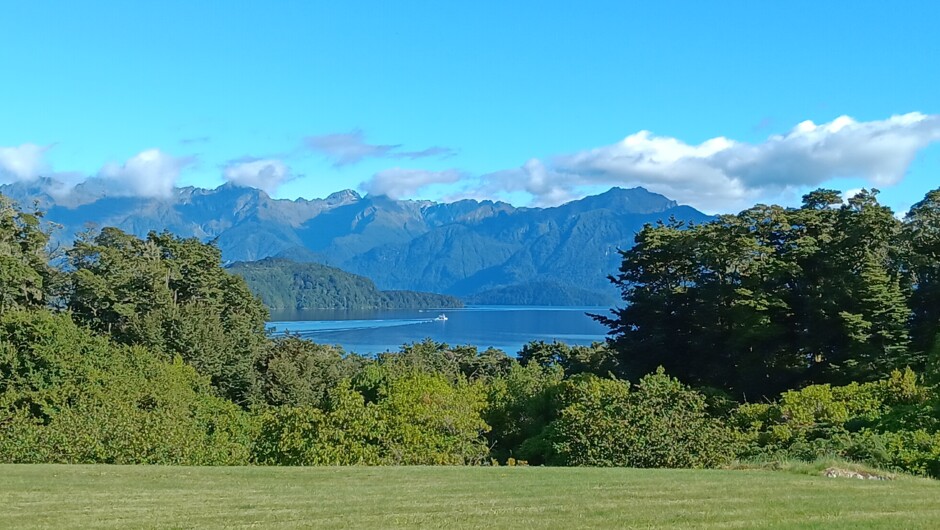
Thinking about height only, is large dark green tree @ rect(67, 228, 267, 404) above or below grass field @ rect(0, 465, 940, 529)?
above

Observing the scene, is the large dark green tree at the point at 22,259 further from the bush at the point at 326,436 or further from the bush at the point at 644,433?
the bush at the point at 644,433

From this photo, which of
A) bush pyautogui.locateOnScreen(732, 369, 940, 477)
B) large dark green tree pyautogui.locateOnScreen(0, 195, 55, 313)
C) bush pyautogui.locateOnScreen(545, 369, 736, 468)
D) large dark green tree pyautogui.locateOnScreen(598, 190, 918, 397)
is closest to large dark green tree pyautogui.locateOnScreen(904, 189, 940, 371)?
large dark green tree pyautogui.locateOnScreen(598, 190, 918, 397)

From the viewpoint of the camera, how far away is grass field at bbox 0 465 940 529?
9766 millimetres

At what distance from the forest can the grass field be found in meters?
5.08

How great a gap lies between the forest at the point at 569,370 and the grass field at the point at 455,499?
5.08 meters

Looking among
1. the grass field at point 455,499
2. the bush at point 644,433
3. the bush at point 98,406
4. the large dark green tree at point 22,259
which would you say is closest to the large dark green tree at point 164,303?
the large dark green tree at point 22,259

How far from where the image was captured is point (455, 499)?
461 inches

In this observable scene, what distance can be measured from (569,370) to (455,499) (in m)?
44.2

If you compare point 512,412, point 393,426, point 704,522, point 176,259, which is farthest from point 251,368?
point 704,522

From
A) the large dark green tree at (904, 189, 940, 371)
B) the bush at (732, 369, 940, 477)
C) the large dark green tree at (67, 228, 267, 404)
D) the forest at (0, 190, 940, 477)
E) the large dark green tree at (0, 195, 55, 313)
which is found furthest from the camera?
the large dark green tree at (67, 228, 267, 404)

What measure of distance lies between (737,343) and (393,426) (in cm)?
1835

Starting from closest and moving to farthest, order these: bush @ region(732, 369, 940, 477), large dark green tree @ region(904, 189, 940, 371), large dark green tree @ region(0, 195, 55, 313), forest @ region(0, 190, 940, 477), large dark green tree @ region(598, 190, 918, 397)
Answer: bush @ region(732, 369, 940, 477) < forest @ region(0, 190, 940, 477) < large dark green tree @ region(598, 190, 918, 397) < large dark green tree @ region(904, 189, 940, 371) < large dark green tree @ region(0, 195, 55, 313)

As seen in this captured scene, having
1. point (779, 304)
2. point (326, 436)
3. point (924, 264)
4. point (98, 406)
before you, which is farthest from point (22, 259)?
point (924, 264)

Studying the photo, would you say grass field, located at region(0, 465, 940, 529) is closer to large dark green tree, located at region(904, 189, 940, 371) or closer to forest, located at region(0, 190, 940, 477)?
forest, located at region(0, 190, 940, 477)
